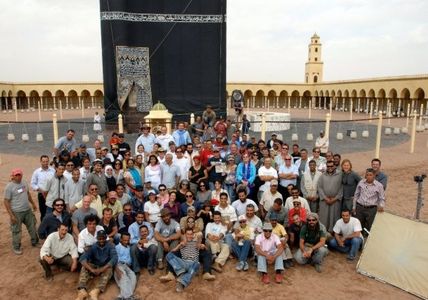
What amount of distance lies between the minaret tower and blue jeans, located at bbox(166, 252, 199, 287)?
61.5m

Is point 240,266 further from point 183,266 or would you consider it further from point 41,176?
point 41,176

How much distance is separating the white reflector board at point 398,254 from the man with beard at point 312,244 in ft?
1.95

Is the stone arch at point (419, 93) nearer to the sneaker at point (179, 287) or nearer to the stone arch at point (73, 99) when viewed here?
the sneaker at point (179, 287)

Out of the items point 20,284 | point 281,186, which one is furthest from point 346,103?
point 20,284

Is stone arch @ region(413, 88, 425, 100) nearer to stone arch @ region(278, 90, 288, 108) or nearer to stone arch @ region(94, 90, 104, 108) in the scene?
stone arch @ region(278, 90, 288, 108)

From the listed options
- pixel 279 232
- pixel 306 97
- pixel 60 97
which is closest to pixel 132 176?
pixel 279 232

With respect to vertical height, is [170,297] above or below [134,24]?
below

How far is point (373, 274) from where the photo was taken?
5.23 meters

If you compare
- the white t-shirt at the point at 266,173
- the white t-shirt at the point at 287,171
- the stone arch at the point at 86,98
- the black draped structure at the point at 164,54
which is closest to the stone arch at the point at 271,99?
the stone arch at the point at 86,98

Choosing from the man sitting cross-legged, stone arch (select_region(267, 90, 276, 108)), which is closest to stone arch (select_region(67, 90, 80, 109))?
stone arch (select_region(267, 90, 276, 108))

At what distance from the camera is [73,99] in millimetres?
49188

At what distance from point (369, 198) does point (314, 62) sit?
198 feet

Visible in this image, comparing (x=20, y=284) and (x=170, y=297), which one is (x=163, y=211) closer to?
(x=170, y=297)

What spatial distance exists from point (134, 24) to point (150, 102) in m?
4.08
